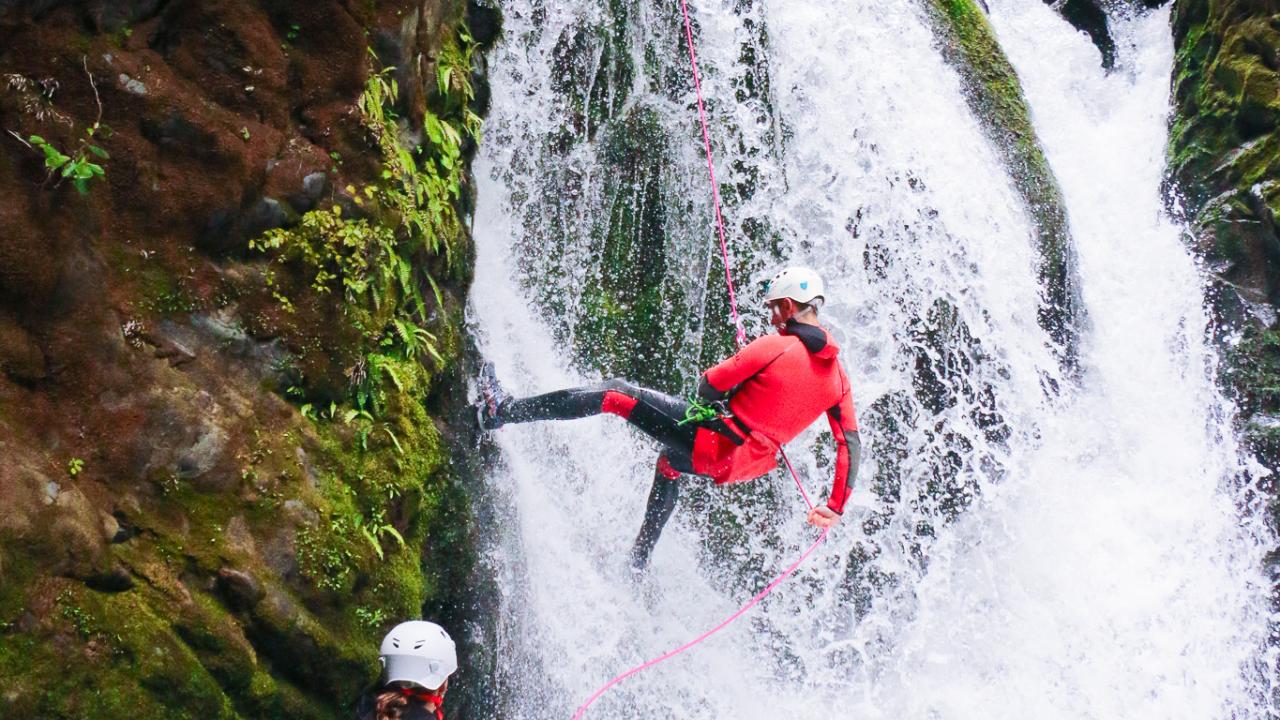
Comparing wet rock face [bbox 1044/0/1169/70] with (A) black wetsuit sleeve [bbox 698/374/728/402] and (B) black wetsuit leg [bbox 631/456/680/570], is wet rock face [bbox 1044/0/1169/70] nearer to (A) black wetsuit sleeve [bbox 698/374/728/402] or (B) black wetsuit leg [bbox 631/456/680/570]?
(B) black wetsuit leg [bbox 631/456/680/570]

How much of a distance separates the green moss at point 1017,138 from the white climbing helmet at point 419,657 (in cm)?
709

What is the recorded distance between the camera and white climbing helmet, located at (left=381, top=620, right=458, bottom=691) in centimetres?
412

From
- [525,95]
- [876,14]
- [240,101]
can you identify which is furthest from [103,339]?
[876,14]

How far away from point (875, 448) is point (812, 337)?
328cm

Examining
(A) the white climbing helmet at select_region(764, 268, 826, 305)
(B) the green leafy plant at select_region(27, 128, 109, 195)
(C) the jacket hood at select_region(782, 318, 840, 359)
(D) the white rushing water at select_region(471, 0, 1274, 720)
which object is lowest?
(D) the white rushing water at select_region(471, 0, 1274, 720)

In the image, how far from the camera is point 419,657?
13.6 feet

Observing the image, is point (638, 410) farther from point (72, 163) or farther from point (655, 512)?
point (72, 163)

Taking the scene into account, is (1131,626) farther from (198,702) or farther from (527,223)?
(198,702)

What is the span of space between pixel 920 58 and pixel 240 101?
283 inches

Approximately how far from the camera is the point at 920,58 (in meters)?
9.46

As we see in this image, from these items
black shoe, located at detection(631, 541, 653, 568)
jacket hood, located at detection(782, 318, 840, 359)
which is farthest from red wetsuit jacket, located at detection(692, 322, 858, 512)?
black shoe, located at detection(631, 541, 653, 568)

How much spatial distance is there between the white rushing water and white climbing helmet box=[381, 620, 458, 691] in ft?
8.72

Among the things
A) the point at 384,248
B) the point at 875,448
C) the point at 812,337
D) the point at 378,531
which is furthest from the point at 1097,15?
the point at 378,531

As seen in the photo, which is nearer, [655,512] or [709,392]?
[709,392]
